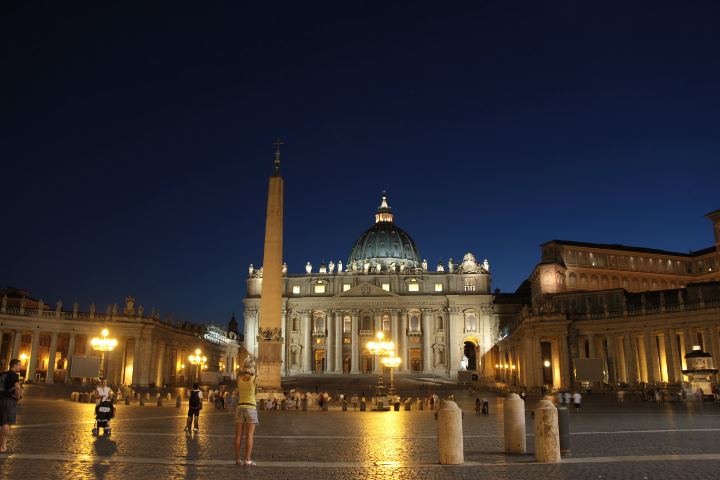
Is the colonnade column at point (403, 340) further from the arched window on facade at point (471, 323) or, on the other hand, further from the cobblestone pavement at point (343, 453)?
the cobblestone pavement at point (343, 453)

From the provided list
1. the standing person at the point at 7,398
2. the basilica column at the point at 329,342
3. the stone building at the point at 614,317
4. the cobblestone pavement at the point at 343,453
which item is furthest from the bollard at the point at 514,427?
the basilica column at the point at 329,342

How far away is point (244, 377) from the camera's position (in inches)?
484

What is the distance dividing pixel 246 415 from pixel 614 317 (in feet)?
176

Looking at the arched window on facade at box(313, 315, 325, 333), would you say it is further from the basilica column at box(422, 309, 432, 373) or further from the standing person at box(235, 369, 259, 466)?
the standing person at box(235, 369, 259, 466)

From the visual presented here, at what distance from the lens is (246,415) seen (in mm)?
11930

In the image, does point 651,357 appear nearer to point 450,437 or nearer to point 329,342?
point 450,437

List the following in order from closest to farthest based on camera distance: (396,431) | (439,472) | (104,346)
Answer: (439,472)
(396,431)
(104,346)

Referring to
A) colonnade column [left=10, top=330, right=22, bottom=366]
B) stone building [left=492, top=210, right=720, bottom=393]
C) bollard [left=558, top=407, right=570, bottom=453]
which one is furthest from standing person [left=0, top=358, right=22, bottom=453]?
colonnade column [left=10, top=330, right=22, bottom=366]

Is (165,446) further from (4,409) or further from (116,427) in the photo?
(116,427)

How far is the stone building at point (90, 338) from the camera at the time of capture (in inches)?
2372

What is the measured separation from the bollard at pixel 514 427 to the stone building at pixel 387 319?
89611 millimetres

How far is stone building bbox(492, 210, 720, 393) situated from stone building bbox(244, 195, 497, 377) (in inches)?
623

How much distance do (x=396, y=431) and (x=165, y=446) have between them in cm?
771

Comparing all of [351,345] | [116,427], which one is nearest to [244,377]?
[116,427]
